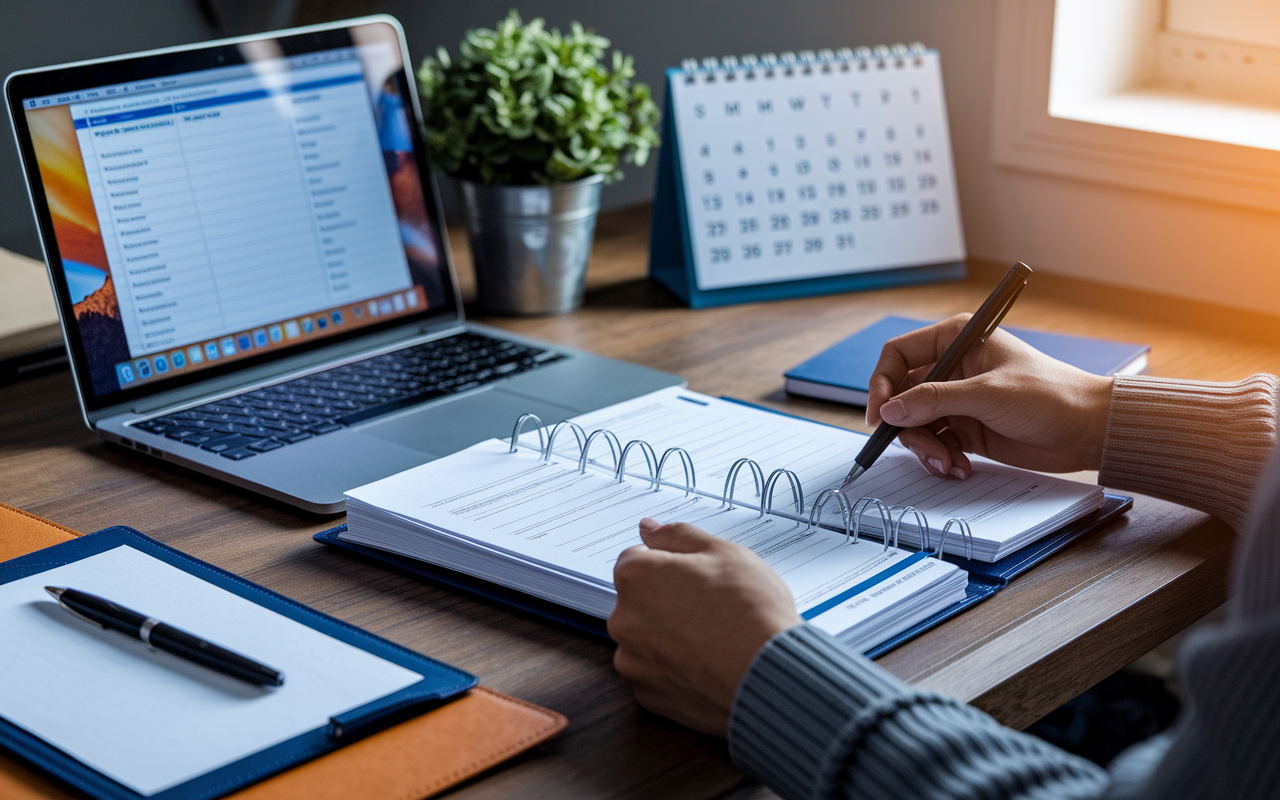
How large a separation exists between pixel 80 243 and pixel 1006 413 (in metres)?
0.78

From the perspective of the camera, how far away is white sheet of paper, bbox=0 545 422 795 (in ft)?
1.93

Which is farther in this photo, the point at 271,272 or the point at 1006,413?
the point at 271,272

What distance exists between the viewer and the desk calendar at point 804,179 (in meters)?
1.43

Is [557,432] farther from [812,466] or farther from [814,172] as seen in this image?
[814,172]

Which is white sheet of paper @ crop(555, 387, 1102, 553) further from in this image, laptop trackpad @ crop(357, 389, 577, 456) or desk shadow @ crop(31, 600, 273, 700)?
desk shadow @ crop(31, 600, 273, 700)

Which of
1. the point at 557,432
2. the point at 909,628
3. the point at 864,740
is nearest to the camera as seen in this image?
the point at 864,740

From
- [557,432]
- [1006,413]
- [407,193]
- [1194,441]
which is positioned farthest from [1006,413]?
[407,193]

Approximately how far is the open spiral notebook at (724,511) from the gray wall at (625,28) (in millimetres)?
740

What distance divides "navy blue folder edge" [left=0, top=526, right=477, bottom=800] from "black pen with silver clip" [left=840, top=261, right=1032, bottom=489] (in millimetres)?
387

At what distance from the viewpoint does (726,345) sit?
50.4 inches

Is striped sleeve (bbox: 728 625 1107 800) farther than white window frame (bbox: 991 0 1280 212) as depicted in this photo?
No

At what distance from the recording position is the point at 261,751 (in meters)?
0.59

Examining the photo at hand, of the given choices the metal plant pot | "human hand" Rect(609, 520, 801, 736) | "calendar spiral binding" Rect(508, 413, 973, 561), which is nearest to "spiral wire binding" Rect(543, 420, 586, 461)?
"calendar spiral binding" Rect(508, 413, 973, 561)

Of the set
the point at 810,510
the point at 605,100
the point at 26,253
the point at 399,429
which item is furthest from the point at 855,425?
the point at 26,253
